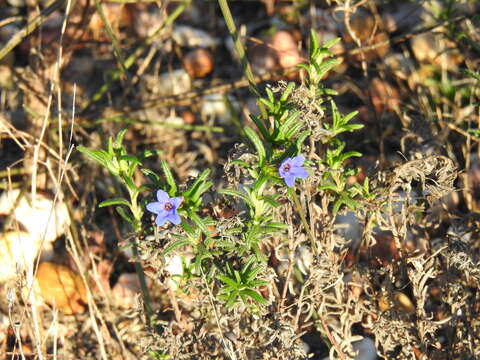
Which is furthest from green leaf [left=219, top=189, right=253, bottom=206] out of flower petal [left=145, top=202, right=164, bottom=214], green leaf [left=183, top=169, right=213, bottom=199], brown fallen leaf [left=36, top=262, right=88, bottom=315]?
brown fallen leaf [left=36, top=262, right=88, bottom=315]

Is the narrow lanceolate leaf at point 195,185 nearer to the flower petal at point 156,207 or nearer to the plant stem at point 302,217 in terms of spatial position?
the flower petal at point 156,207

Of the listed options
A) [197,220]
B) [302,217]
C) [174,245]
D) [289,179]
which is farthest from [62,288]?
[289,179]

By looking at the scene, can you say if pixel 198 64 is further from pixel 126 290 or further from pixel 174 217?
pixel 174 217

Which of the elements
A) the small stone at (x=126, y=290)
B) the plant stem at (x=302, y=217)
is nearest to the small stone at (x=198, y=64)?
the small stone at (x=126, y=290)

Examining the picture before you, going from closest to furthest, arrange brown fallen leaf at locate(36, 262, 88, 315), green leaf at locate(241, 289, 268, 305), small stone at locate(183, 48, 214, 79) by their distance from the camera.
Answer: green leaf at locate(241, 289, 268, 305), brown fallen leaf at locate(36, 262, 88, 315), small stone at locate(183, 48, 214, 79)

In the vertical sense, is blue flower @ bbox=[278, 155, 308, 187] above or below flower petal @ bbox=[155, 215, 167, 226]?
above

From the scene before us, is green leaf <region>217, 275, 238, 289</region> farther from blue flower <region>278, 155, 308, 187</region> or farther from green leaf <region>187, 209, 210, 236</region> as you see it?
blue flower <region>278, 155, 308, 187</region>
